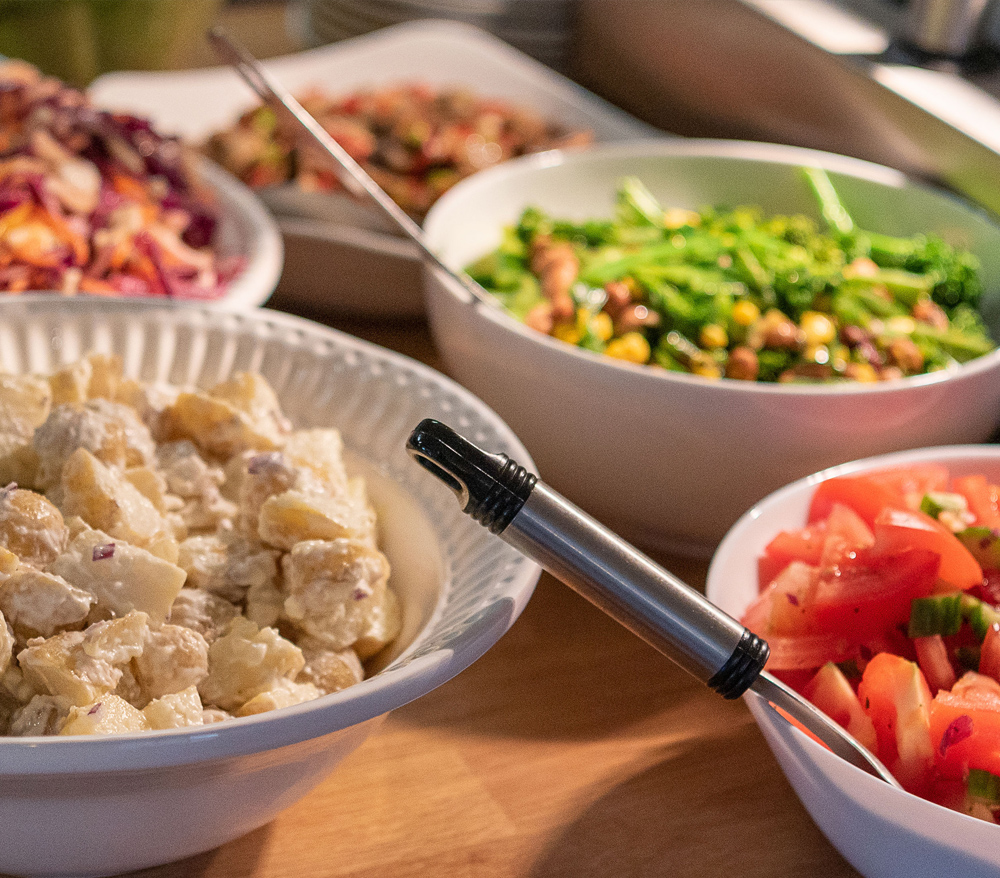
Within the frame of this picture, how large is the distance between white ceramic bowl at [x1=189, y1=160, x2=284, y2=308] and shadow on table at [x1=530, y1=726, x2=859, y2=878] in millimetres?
640

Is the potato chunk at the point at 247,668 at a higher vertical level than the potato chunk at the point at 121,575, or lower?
lower

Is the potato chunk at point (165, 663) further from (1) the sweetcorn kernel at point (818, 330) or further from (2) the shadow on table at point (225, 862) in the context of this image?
(1) the sweetcorn kernel at point (818, 330)

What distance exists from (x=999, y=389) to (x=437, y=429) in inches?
27.6

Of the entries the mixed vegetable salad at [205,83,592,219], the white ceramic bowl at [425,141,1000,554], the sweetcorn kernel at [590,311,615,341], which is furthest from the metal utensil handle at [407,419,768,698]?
the mixed vegetable salad at [205,83,592,219]

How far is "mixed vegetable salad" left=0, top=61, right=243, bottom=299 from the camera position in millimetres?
1162

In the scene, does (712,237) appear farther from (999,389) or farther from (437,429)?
(437,429)

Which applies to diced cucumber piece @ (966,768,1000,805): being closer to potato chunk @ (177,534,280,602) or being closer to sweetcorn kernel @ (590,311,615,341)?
potato chunk @ (177,534,280,602)

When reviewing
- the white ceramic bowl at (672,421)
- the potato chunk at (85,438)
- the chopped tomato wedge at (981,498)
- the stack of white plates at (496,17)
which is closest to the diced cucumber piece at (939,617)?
the chopped tomato wedge at (981,498)

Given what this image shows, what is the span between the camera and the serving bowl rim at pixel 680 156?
37.3 inches

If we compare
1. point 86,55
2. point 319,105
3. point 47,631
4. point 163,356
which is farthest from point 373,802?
point 86,55

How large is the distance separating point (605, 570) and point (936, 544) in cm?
31

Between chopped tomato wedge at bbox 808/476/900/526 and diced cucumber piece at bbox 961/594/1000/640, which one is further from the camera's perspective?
chopped tomato wedge at bbox 808/476/900/526

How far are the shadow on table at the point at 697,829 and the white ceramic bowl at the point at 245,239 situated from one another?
64cm

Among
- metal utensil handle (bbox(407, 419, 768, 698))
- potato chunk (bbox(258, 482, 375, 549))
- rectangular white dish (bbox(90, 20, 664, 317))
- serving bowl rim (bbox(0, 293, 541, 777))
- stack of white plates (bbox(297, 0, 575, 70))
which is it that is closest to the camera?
serving bowl rim (bbox(0, 293, 541, 777))
